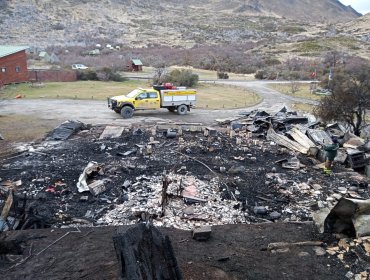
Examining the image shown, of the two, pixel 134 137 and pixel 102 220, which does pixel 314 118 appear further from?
pixel 102 220

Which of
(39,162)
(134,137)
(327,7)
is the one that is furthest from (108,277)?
(327,7)

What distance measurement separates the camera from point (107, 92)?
3194 cm

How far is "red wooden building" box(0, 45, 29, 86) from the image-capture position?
34344 millimetres

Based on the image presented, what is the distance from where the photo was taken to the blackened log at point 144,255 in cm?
568

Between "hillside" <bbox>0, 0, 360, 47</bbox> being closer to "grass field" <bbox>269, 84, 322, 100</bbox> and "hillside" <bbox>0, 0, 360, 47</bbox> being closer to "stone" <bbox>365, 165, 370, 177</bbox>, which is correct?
"grass field" <bbox>269, 84, 322, 100</bbox>

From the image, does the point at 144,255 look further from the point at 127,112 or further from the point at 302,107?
the point at 302,107

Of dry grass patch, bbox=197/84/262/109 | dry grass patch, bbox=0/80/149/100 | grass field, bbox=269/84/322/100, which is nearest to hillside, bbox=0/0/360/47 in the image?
dry grass patch, bbox=0/80/149/100

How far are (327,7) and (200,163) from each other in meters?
179

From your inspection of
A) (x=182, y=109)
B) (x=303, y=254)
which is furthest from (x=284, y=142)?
(x=303, y=254)

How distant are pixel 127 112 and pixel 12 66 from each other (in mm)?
18928

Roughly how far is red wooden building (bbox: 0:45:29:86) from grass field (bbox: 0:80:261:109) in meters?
1.16

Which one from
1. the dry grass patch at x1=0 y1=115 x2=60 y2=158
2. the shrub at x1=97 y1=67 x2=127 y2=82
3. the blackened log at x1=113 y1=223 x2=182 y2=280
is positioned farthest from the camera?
the shrub at x1=97 y1=67 x2=127 y2=82

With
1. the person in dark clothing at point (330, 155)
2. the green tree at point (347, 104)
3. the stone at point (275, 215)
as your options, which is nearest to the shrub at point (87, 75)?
the green tree at point (347, 104)

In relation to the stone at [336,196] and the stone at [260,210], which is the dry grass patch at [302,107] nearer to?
the stone at [336,196]
